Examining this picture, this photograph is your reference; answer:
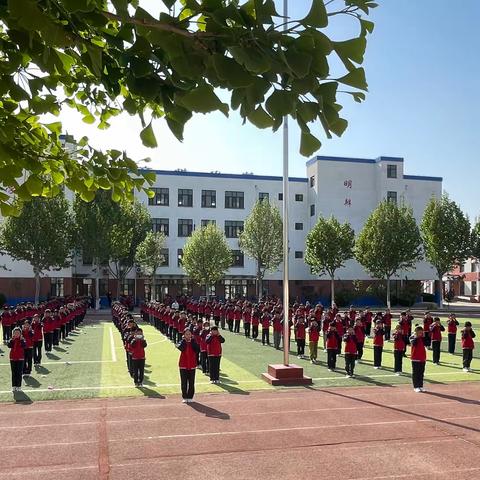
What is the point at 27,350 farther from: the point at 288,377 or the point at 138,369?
the point at 288,377

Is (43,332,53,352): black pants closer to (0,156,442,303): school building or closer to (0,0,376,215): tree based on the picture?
(0,0,376,215): tree

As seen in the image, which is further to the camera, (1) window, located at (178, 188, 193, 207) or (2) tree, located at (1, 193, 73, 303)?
(1) window, located at (178, 188, 193, 207)

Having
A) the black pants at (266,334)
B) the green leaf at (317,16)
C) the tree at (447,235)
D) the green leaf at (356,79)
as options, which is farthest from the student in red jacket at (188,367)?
the tree at (447,235)

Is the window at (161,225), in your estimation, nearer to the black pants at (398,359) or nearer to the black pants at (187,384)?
the black pants at (398,359)

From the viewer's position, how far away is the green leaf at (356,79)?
246cm

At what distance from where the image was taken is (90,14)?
108 inches

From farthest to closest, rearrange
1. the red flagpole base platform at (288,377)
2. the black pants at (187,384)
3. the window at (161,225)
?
1. the window at (161,225)
2. the red flagpole base platform at (288,377)
3. the black pants at (187,384)

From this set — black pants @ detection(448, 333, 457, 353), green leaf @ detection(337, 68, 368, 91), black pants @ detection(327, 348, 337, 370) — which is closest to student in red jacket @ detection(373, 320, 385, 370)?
black pants @ detection(327, 348, 337, 370)

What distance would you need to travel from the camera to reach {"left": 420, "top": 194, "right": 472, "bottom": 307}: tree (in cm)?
4728

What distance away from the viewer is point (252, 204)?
188ft

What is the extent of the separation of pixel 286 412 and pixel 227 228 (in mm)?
46134

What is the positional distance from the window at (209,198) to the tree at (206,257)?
730 cm

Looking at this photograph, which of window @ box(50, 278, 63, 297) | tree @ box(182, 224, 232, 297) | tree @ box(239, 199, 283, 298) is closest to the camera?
tree @ box(182, 224, 232, 297)

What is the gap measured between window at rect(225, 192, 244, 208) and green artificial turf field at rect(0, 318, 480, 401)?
1370 inches
